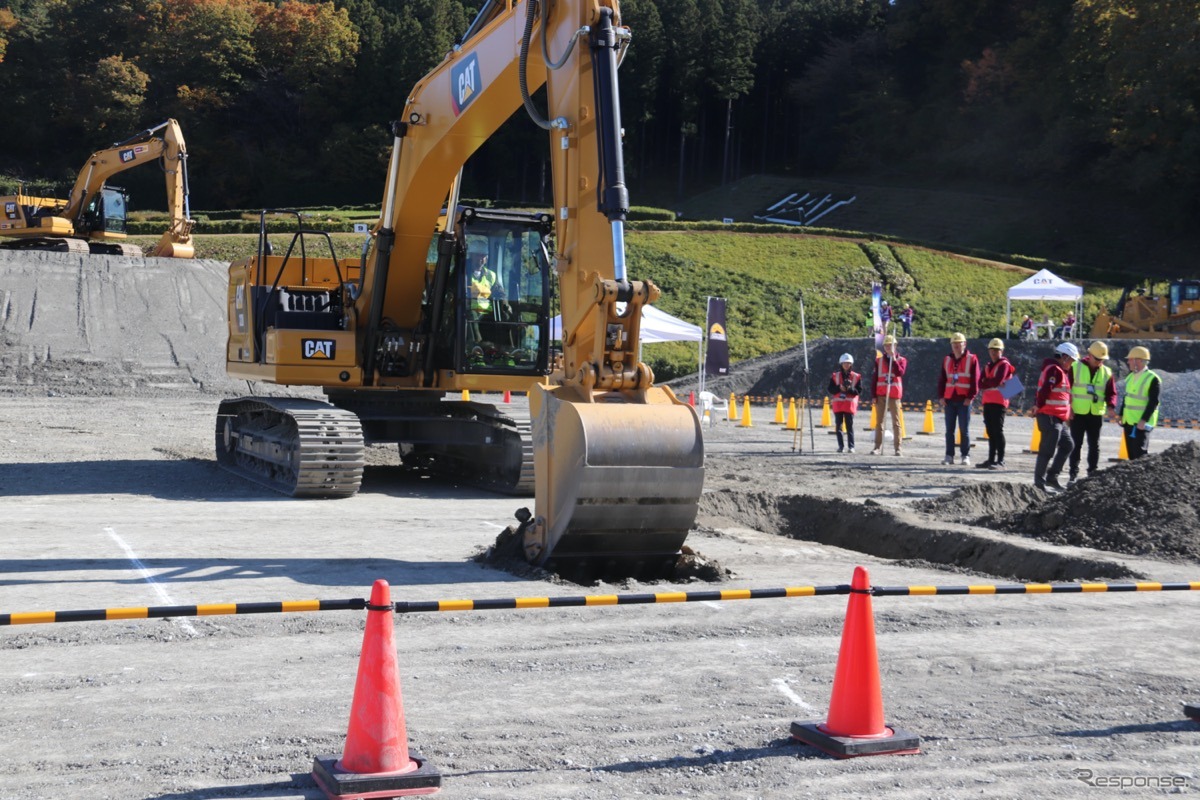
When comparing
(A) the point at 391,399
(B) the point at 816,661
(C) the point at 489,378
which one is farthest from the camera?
(A) the point at 391,399

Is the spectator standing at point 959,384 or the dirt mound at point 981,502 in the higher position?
the spectator standing at point 959,384

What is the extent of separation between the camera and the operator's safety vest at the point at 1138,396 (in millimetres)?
15328

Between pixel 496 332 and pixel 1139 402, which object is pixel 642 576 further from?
pixel 1139 402

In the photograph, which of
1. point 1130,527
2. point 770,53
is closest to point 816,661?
point 1130,527

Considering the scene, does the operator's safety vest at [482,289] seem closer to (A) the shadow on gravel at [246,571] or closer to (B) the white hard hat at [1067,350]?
(A) the shadow on gravel at [246,571]

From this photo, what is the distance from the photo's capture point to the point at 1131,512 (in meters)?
11.7

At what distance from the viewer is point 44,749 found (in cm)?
507

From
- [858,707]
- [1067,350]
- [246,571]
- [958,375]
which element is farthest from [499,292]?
[858,707]

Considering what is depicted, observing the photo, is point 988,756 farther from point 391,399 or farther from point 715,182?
point 715,182

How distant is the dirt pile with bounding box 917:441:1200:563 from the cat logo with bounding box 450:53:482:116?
645 cm

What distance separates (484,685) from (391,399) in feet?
30.2

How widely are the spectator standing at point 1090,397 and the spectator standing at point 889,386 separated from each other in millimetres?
3637

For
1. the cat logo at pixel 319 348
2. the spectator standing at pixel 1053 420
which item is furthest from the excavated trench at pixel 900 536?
the cat logo at pixel 319 348

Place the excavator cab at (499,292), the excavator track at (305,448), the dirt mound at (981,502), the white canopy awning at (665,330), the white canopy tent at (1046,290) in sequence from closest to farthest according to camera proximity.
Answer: the dirt mound at (981,502) < the excavator track at (305,448) < the excavator cab at (499,292) < the white canopy awning at (665,330) < the white canopy tent at (1046,290)
